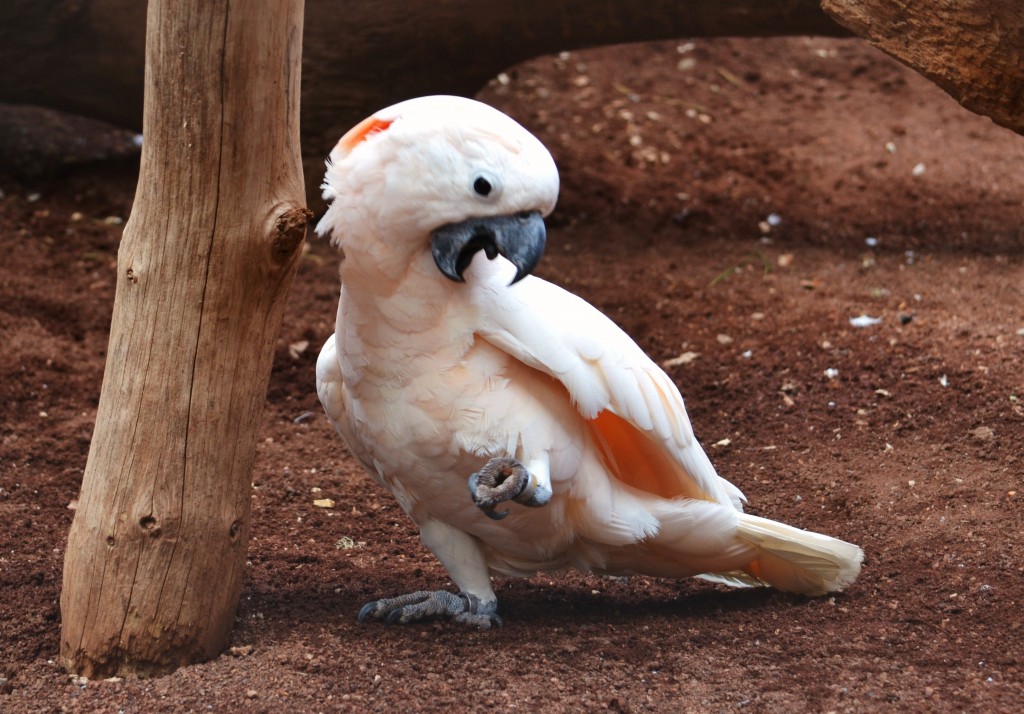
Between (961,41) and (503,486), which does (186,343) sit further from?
(961,41)

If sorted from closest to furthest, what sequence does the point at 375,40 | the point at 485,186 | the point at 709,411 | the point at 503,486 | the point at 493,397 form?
the point at 485,186
the point at 503,486
the point at 493,397
the point at 709,411
the point at 375,40

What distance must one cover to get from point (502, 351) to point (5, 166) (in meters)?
5.11

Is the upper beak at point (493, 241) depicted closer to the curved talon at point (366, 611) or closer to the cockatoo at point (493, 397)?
the cockatoo at point (493, 397)

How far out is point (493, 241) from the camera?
2631 mm

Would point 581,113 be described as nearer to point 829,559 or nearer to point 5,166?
point 5,166

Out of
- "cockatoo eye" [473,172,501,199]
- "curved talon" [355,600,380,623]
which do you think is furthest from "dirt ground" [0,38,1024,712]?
"cockatoo eye" [473,172,501,199]

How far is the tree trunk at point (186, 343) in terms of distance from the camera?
2.66m

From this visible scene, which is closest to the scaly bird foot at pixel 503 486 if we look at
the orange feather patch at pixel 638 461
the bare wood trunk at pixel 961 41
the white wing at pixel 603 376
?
the white wing at pixel 603 376

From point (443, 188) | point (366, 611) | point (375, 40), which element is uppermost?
point (443, 188)

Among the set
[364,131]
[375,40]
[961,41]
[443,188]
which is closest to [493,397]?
[443,188]

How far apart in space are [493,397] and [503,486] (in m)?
0.28

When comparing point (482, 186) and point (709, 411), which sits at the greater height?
point (482, 186)

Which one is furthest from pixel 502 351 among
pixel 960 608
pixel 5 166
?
pixel 5 166

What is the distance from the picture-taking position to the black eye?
8.34 feet
